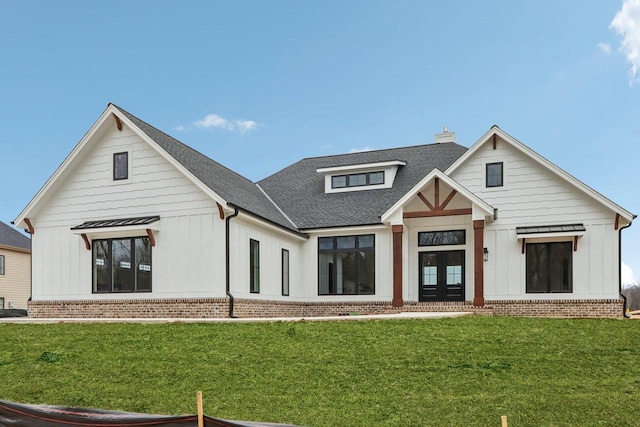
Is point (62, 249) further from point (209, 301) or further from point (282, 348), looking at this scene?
point (282, 348)

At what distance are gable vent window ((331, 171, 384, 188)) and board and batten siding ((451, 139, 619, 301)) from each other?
13.8 feet

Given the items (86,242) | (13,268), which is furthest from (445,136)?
(13,268)

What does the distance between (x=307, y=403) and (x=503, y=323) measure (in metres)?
7.41

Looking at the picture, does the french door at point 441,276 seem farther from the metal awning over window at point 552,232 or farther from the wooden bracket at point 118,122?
the wooden bracket at point 118,122

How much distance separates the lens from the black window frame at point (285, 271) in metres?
21.2

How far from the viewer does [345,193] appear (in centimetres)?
2452

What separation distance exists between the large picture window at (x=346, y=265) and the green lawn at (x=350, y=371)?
6.88 meters

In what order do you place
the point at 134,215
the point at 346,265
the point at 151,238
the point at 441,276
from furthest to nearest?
1. the point at 346,265
2. the point at 441,276
3. the point at 134,215
4. the point at 151,238

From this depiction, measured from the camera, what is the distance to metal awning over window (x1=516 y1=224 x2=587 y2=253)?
19.0m

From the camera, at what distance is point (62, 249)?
66.3 ft

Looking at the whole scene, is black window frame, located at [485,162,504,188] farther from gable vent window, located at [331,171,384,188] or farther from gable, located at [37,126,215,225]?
gable, located at [37,126,215,225]

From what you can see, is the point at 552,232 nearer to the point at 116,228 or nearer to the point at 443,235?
the point at 443,235

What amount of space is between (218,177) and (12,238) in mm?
23869

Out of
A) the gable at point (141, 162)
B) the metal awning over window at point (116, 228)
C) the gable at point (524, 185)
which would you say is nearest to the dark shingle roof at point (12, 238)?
the gable at point (141, 162)
